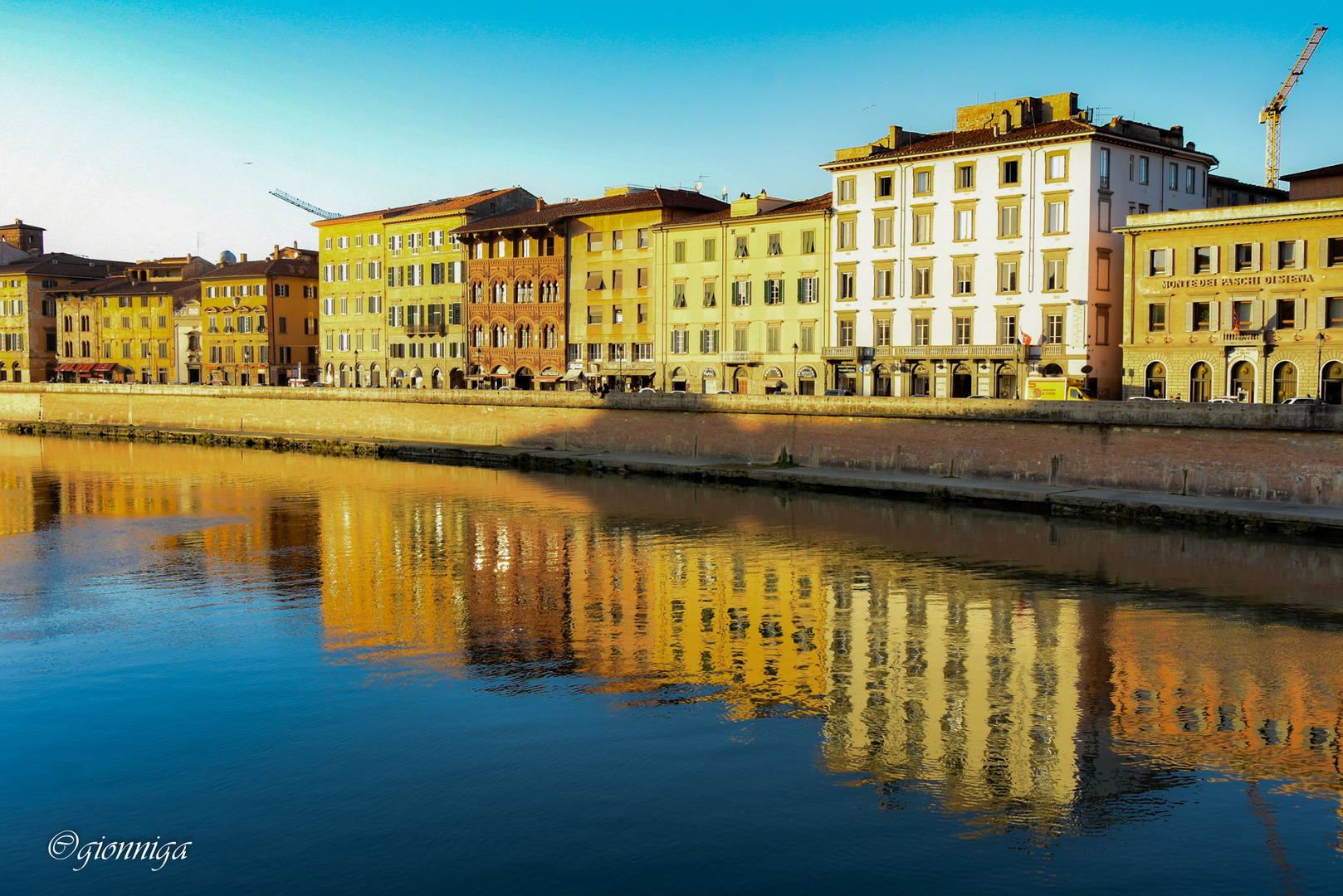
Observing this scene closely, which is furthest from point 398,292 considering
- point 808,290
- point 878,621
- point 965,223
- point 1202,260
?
point 878,621

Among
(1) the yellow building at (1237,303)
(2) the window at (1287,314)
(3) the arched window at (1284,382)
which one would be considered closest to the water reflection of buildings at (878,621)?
(1) the yellow building at (1237,303)

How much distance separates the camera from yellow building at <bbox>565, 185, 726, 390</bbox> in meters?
71.6

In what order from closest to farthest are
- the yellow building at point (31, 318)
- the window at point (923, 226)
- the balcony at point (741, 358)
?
1. the window at point (923, 226)
2. the balcony at point (741, 358)
3. the yellow building at point (31, 318)

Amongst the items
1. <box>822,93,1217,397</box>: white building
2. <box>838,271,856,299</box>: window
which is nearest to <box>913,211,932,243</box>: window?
<box>822,93,1217,397</box>: white building

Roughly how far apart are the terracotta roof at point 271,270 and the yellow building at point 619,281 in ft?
117

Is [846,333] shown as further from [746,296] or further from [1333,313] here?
[1333,313]

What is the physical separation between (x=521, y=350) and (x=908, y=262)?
29011mm

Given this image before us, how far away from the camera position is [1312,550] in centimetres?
3145

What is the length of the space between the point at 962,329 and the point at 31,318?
97727 mm

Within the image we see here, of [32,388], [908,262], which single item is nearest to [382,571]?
[908,262]

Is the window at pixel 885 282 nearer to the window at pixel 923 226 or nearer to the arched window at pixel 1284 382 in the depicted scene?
the window at pixel 923 226

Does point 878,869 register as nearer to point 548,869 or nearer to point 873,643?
point 548,869

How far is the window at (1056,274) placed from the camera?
54031 millimetres

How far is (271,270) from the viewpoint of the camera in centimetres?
10025
